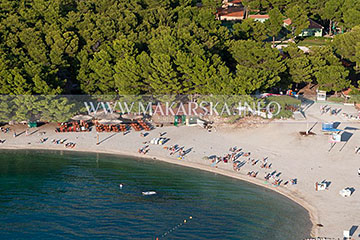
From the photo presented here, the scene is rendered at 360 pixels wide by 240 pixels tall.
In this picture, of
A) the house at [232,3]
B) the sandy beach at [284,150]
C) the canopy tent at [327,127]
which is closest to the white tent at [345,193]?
the sandy beach at [284,150]

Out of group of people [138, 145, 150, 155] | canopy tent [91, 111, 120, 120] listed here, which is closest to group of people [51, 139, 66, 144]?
canopy tent [91, 111, 120, 120]

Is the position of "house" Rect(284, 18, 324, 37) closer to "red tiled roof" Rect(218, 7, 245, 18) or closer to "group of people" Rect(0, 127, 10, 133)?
"red tiled roof" Rect(218, 7, 245, 18)

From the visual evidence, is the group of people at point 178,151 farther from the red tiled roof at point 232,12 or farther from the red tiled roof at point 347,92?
the red tiled roof at point 232,12

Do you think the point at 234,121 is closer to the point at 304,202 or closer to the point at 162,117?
the point at 162,117

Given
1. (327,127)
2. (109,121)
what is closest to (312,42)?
(327,127)

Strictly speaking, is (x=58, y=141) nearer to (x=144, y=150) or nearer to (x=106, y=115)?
(x=106, y=115)

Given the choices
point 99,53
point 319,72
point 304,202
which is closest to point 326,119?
point 319,72
